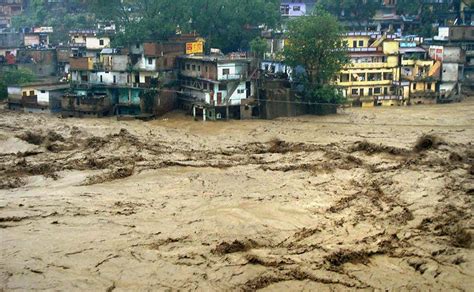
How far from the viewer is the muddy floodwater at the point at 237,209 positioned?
1409cm

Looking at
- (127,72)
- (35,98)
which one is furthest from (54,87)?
(127,72)

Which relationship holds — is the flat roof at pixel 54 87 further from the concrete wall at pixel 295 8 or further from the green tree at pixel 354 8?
the concrete wall at pixel 295 8

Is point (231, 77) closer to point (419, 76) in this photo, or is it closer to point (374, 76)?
point (374, 76)

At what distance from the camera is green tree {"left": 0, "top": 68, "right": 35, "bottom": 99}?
41.7 m

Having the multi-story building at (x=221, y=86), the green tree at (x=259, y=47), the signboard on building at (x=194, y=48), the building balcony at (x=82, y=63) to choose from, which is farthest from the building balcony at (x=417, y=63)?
the building balcony at (x=82, y=63)

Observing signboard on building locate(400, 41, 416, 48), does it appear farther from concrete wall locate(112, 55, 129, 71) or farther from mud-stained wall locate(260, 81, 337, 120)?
concrete wall locate(112, 55, 129, 71)

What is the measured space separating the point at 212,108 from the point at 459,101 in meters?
17.4

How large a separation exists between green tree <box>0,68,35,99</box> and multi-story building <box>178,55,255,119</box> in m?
13.3

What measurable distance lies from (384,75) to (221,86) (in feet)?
38.7

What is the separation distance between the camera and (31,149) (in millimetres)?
27578

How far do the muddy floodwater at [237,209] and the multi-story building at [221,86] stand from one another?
3557 millimetres

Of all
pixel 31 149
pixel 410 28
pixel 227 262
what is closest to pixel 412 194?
pixel 227 262

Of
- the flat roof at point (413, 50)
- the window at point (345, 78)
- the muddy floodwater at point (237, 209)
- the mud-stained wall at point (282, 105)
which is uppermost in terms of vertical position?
the flat roof at point (413, 50)

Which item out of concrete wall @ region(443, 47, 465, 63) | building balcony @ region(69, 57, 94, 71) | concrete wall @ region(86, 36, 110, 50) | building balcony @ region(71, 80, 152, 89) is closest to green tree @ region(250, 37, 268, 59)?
building balcony @ region(71, 80, 152, 89)
